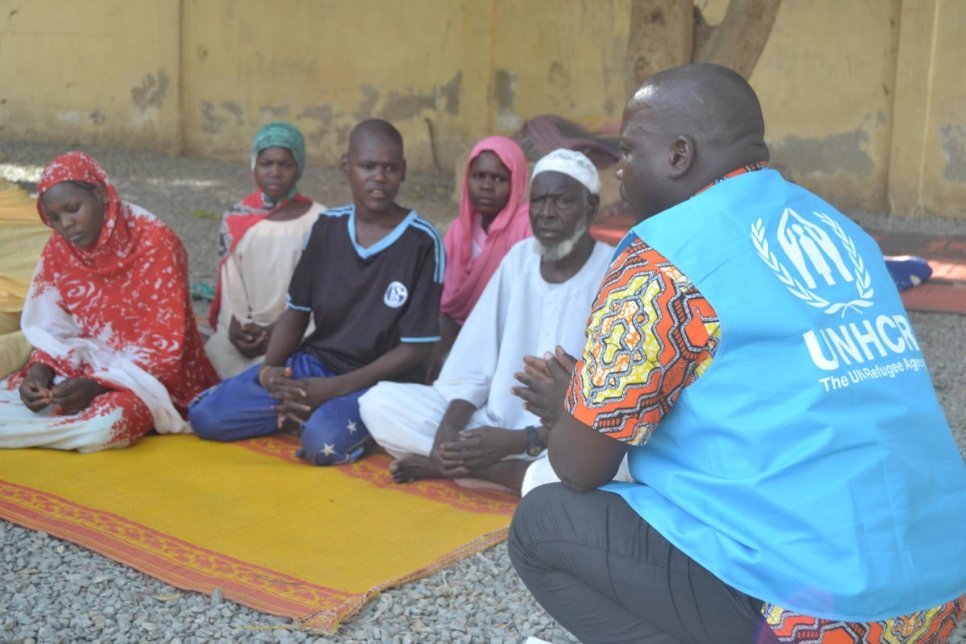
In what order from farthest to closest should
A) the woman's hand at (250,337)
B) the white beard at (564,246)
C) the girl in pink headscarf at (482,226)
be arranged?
the woman's hand at (250,337)
the girl in pink headscarf at (482,226)
the white beard at (564,246)

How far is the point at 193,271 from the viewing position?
23.9ft

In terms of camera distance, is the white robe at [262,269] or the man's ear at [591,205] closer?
the man's ear at [591,205]

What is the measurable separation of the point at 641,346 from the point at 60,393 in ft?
10.1

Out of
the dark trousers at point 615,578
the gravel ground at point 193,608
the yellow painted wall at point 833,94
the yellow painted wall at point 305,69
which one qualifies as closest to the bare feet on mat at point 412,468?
the gravel ground at point 193,608

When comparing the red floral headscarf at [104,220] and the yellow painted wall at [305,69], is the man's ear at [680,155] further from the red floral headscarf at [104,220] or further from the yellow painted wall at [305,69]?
the yellow painted wall at [305,69]

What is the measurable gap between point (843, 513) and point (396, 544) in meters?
Answer: 1.89

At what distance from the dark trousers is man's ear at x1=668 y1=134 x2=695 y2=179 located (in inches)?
25.0

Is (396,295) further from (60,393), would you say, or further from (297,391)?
(60,393)

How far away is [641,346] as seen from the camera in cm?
201

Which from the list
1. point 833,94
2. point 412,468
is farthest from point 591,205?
point 833,94

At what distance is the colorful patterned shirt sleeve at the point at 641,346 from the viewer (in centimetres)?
199

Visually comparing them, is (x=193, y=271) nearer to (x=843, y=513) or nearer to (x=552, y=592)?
(x=552, y=592)

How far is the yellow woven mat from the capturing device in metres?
3.31

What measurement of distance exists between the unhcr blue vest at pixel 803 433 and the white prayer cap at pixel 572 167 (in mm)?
2051
